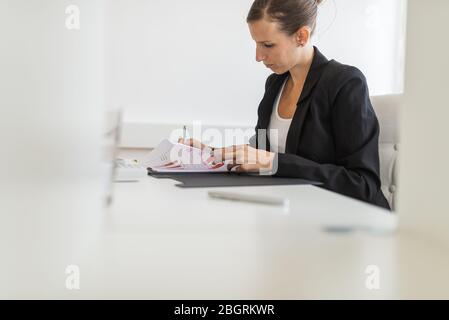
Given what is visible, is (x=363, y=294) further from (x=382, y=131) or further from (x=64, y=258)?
(x=382, y=131)

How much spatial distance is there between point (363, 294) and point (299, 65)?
99 centimetres

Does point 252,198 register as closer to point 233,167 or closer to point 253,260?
point 253,260

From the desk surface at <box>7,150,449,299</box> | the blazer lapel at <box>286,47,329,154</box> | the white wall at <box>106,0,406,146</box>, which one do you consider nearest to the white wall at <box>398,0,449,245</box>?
the desk surface at <box>7,150,449,299</box>

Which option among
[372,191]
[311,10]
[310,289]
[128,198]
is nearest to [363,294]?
[310,289]

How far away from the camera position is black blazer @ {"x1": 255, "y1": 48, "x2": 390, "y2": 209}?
850 millimetres

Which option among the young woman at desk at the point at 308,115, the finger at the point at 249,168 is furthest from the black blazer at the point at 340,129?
the finger at the point at 249,168

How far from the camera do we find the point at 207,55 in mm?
1650

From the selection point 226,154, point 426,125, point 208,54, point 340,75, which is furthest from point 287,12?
point 426,125

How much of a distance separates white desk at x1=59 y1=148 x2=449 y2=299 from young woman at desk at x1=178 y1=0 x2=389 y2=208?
42 centimetres

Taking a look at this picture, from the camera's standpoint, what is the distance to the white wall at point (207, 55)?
1.44m

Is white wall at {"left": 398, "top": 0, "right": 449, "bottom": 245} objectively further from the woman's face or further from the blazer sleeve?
the woman's face

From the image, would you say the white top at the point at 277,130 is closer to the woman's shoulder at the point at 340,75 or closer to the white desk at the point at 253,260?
the woman's shoulder at the point at 340,75

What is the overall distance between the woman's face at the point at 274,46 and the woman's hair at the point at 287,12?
17 millimetres

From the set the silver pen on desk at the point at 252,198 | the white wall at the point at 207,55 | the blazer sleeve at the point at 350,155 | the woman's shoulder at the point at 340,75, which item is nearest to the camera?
the silver pen on desk at the point at 252,198
